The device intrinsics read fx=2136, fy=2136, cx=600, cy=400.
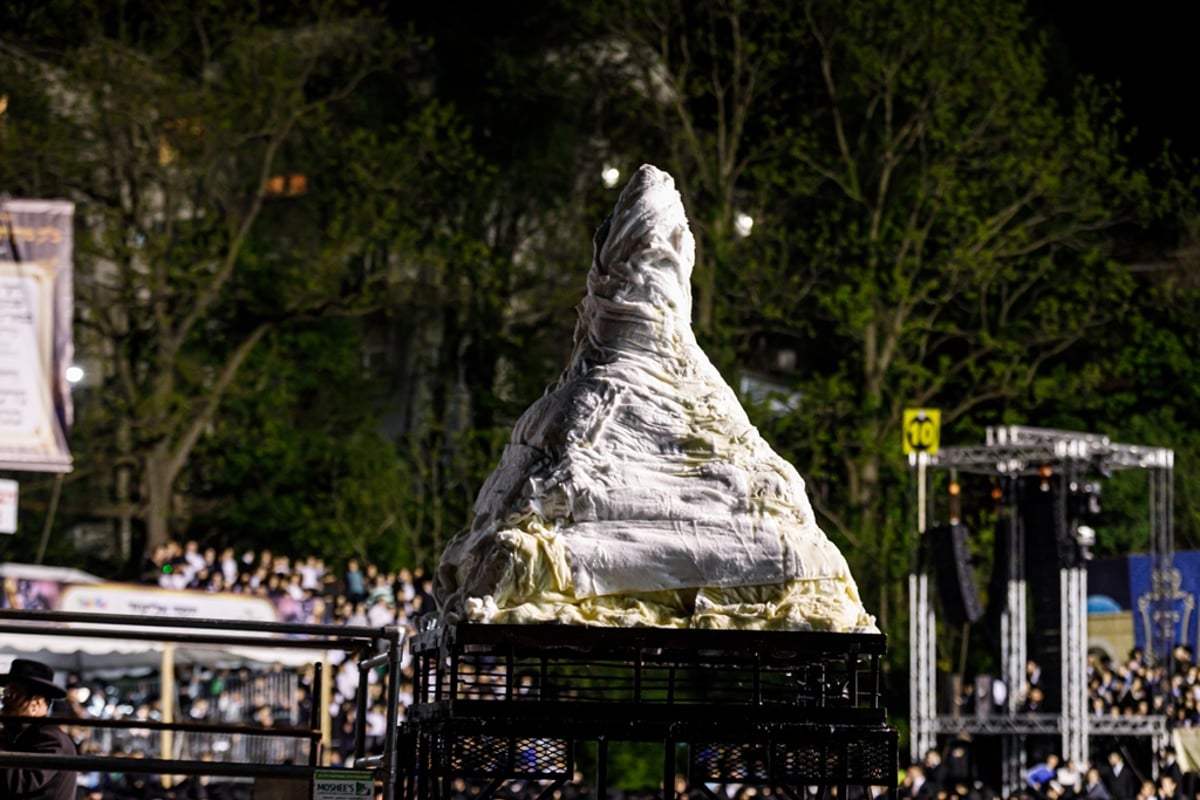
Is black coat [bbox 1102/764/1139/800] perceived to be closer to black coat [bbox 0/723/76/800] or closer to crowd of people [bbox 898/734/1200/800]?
crowd of people [bbox 898/734/1200/800]

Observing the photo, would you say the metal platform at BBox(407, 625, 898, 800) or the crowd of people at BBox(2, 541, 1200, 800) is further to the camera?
the crowd of people at BBox(2, 541, 1200, 800)

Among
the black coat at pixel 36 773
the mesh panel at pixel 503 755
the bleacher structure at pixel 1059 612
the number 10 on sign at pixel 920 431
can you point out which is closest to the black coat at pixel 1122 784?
the bleacher structure at pixel 1059 612

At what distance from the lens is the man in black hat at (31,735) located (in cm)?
817

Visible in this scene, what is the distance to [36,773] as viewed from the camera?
329 inches

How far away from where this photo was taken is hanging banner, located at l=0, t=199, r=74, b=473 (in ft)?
49.0

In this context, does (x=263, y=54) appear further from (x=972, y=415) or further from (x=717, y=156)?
(x=972, y=415)

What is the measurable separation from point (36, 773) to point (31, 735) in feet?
0.52

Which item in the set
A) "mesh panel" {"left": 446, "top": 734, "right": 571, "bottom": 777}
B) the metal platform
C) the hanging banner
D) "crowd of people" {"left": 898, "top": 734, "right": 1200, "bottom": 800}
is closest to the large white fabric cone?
the metal platform

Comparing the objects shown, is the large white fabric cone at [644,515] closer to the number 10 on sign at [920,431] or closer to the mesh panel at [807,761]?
the mesh panel at [807,761]

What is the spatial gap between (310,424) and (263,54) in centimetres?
847

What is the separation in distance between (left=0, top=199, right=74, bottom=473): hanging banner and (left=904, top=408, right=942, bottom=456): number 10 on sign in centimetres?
1091

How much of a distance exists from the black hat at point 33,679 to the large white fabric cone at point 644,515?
1.61 metres

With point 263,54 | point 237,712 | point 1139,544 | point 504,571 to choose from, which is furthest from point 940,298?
point 504,571

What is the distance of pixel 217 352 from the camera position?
3466 centimetres
